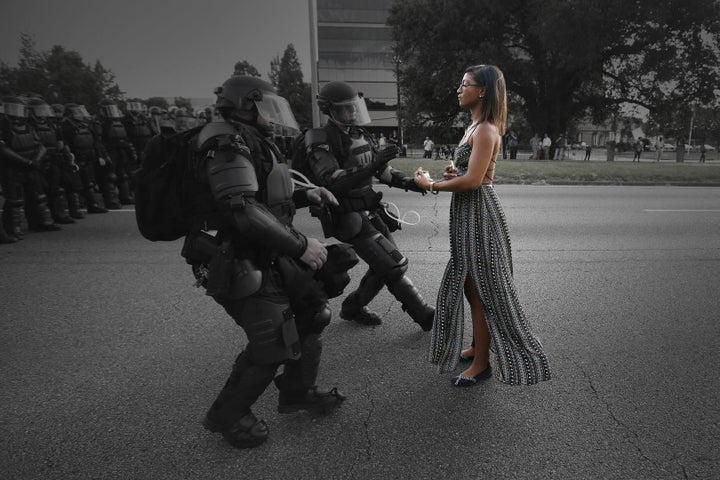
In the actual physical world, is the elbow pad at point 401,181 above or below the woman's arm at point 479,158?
below

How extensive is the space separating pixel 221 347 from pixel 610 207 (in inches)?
351

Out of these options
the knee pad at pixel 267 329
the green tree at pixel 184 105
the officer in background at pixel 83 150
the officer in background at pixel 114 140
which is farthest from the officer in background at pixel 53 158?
the knee pad at pixel 267 329

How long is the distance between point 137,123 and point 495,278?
10.1 metres

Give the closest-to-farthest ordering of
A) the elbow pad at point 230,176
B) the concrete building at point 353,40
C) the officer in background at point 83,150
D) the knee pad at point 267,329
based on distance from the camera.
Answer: the elbow pad at point 230,176, the knee pad at point 267,329, the officer in background at point 83,150, the concrete building at point 353,40

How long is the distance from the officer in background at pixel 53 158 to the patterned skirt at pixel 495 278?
753 cm

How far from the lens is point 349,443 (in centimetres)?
250

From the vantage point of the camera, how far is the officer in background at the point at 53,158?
804 centimetres

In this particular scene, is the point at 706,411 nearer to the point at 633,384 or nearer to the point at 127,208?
the point at 633,384

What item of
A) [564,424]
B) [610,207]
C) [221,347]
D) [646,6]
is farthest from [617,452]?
[646,6]

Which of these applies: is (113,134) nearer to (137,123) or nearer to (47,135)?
(137,123)

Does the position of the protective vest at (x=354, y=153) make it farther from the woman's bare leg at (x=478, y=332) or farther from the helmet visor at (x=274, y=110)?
the woman's bare leg at (x=478, y=332)

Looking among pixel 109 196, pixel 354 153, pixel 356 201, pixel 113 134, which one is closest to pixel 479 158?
Answer: pixel 354 153

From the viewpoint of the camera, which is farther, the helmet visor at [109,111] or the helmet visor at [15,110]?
the helmet visor at [109,111]

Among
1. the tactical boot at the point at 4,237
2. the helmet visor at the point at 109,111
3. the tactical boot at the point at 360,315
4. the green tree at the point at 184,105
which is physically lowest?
the tactical boot at the point at 360,315
